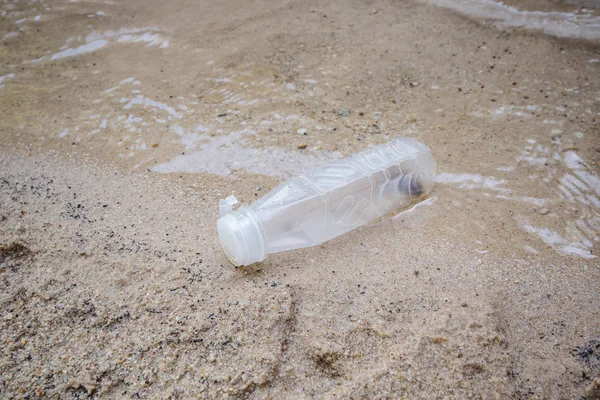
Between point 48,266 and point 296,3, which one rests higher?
point 296,3

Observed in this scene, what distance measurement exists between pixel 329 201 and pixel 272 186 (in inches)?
14.0

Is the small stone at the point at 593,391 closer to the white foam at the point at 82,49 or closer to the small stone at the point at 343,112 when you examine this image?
the small stone at the point at 343,112

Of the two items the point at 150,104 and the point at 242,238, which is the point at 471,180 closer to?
the point at 242,238

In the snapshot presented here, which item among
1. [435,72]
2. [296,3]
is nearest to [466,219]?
[435,72]

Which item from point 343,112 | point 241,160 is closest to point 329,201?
point 241,160

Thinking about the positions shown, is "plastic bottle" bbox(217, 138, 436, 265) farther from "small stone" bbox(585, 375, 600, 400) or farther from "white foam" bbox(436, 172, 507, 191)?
"small stone" bbox(585, 375, 600, 400)

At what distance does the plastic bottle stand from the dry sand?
3.3 inches

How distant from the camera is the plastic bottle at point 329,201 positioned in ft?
5.32

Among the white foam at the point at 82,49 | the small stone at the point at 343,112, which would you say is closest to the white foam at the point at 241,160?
the small stone at the point at 343,112

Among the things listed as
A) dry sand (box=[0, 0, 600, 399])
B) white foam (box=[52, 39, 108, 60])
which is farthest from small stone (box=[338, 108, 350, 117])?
white foam (box=[52, 39, 108, 60])

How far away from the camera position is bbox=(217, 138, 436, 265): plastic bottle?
1620 millimetres

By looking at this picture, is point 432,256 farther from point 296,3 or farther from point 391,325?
point 296,3

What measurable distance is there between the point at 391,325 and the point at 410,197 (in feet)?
2.49

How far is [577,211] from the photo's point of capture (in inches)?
77.5
